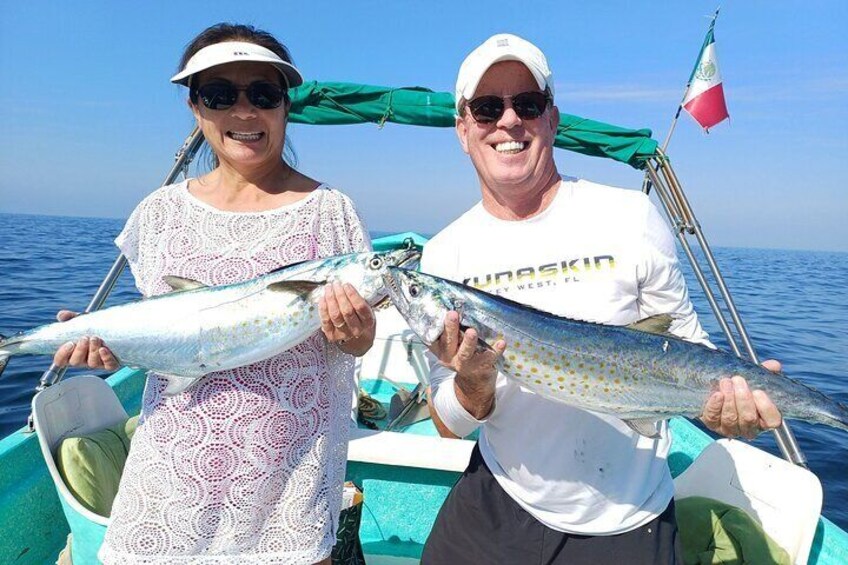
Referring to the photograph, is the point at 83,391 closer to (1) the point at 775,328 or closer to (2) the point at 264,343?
(2) the point at 264,343

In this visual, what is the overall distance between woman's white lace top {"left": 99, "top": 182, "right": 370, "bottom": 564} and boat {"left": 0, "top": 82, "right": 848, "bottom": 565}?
0.94 meters

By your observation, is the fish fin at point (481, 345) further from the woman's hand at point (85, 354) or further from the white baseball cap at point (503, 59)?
the woman's hand at point (85, 354)

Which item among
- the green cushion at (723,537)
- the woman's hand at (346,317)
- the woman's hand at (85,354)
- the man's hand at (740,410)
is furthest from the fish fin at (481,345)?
the green cushion at (723,537)

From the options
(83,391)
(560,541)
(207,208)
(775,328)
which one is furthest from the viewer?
(775,328)

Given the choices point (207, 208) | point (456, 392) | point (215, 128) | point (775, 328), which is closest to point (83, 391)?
point (207, 208)

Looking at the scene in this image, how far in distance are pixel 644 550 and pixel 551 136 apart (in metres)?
1.85

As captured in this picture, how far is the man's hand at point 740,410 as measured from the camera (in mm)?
2297

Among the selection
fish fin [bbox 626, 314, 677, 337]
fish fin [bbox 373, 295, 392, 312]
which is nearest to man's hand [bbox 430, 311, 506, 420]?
fish fin [bbox 373, 295, 392, 312]

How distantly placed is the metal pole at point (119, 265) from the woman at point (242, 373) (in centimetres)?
155

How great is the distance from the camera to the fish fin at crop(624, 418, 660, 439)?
231 centimetres

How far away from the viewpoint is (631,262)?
2461mm

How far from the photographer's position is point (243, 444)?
222 centimetres

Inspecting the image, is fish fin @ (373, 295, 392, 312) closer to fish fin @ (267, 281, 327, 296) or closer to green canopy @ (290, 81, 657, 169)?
fish fin @ (267, 281, 327, 296)

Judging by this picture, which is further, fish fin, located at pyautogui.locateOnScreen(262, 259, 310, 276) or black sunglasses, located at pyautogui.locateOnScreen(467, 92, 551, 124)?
black sunglasses, located at pyautogui.locateOnScreen(467, 92, 551, 124)
